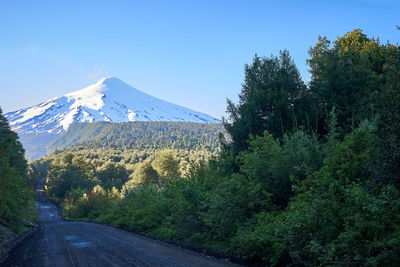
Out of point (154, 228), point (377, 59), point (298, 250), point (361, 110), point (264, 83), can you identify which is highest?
point (377, 59)

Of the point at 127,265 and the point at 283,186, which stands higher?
the point at 283,186

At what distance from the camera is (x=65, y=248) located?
48.1 ft

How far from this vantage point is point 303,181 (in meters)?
8.34

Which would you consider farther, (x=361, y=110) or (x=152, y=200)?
(x=152, y=200)

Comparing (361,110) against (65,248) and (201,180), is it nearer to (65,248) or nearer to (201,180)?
(201,180)

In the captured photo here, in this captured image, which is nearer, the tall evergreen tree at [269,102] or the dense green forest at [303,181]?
the dense green forest at [303,181]

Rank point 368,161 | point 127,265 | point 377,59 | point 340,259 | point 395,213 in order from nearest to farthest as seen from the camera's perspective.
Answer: point 395,213 → point 340,259 → point 368,161 → point 127,265 → point 377,59

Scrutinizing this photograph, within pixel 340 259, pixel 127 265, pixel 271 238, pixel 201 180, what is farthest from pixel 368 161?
pixel 201 180

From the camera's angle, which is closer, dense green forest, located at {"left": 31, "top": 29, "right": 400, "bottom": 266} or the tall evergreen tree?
dense green forest, located at {"left": 31, "top": 29, "right": 400, "bottom": 266}

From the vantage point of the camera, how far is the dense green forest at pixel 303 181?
6.64 m

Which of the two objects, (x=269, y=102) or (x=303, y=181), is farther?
(x=269, y=102)

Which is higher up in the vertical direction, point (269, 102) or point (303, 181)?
point (269, 102)

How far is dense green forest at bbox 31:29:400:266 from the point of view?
664 cm

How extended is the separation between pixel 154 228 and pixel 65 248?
7260 millimetres
